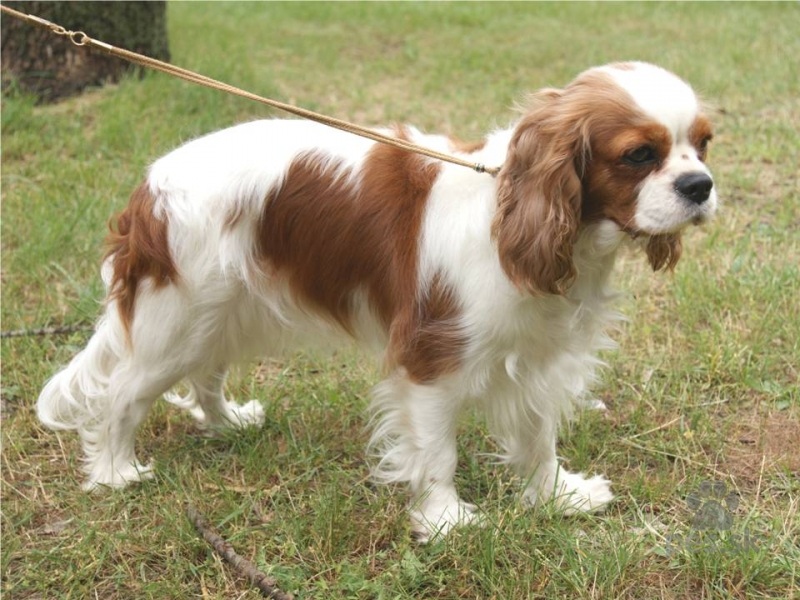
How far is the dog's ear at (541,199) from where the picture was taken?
255 cm

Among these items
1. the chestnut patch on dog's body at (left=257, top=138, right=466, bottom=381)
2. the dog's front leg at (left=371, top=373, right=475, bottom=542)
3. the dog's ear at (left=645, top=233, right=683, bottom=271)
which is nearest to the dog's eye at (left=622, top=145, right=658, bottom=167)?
the dog's ear at (left=645, top=233, right=683, bottom=271)

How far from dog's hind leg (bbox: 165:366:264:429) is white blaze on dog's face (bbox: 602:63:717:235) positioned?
66.5 inches

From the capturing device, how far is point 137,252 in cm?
305

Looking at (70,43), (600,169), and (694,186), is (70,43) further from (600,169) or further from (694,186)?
(694,186)

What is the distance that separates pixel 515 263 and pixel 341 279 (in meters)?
0.64

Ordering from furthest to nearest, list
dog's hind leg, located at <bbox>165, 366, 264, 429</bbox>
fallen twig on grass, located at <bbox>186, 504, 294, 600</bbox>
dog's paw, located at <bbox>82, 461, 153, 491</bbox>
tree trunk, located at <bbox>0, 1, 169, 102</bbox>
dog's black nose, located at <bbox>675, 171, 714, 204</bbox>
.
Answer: tree trunk, located at <bbox>0, 1, 169, 102</bbox> < dog's hind leg, located at <bbox>165, 366, 264, 429</bbox> < dog's paw, located at <bbox>82, 461, 153, 491</bbox> < fallen twig on grass, located at <bbox>186, 504, 294, 600</bbox> < dog's black nose, located at <bbox>675, 171, 714, 204</bbox>

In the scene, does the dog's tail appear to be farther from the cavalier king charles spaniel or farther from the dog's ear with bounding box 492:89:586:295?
the dog's ear with bounding box 492:89:586:295

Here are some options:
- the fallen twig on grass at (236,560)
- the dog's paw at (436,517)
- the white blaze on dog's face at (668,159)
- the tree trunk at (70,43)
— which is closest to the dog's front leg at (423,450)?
the dog's paw at (436,517)

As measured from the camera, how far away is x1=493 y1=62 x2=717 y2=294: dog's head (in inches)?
98.3

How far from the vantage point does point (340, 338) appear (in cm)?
327

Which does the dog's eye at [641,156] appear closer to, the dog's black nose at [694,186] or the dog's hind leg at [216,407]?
the dog's black nose at [694,186]

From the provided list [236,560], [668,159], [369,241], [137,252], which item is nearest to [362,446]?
[236,560]

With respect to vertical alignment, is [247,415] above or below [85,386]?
below

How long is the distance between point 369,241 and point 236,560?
103 centimetres
